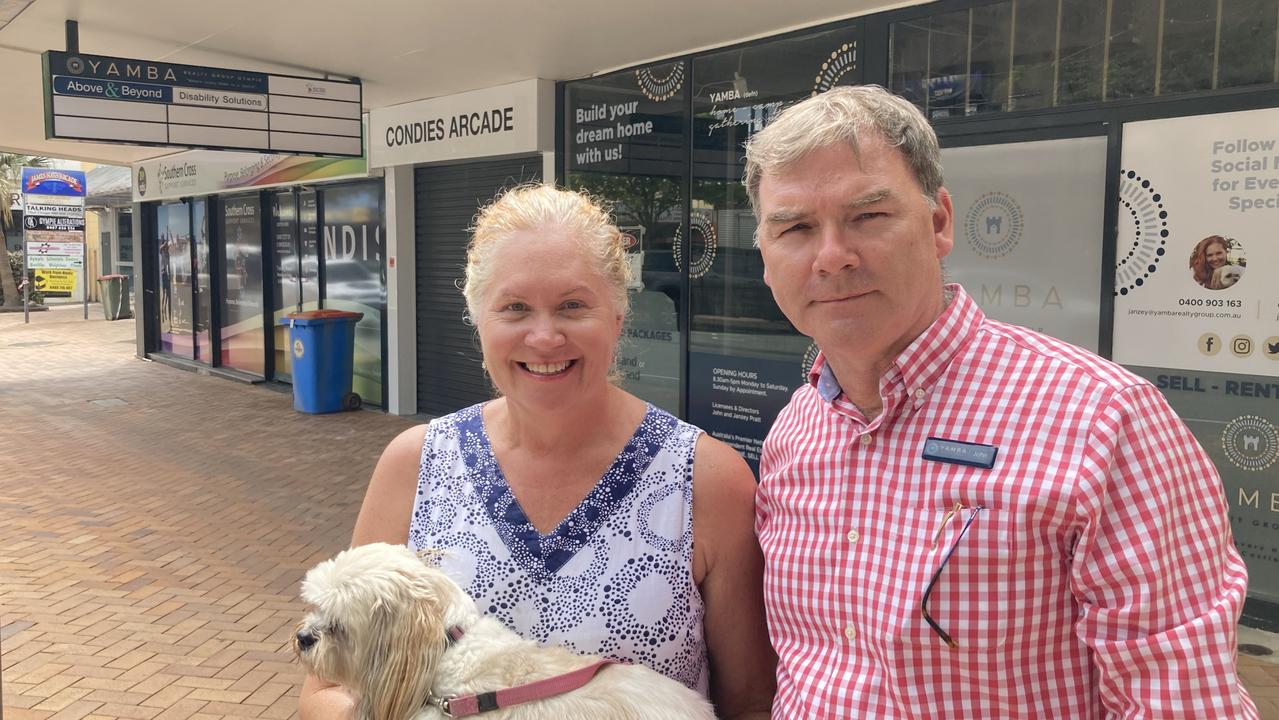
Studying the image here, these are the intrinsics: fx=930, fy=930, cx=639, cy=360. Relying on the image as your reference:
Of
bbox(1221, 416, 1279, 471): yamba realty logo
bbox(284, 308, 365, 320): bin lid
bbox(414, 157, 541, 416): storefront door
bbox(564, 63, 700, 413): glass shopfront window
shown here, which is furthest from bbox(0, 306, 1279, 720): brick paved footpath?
bbox(564, 63, 700, 413): glass shopfront window

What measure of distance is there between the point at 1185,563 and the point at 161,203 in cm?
1973

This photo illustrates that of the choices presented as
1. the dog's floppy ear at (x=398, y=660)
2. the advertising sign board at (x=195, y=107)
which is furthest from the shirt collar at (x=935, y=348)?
the advertising sign board at (x=195, y=107)

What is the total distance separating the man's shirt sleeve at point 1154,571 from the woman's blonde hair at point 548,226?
3.15 feet

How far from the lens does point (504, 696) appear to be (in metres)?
1.52

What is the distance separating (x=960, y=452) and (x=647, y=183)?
721 centimetres

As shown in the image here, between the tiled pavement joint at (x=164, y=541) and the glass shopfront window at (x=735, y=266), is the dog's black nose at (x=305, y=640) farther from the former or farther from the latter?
the glass shopfront window at (x=735, y=266)

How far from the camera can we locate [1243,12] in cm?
492

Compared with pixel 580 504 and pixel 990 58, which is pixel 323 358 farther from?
pixel 580 504

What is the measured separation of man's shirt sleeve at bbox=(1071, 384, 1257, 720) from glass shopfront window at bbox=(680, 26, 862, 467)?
232 inches

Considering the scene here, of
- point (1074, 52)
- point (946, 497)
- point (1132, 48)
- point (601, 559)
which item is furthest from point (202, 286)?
point (946, 497)

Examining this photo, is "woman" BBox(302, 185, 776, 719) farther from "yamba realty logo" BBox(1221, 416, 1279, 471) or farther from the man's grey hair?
"yamba realty logo" BBox(1221, 416, 1279, 471)

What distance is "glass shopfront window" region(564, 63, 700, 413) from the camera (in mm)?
8180

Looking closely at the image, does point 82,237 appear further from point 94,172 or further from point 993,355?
point 993,355

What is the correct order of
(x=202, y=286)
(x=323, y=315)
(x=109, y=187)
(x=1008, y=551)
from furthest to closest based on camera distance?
(x=109, y=187)
(x=202, y=286)
(x=323, y=315)
(x=1008, y=551)
